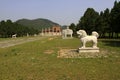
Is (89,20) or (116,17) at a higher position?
(89,20)

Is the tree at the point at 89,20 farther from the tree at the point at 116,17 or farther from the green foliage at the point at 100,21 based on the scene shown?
the tree at the point at 116,17

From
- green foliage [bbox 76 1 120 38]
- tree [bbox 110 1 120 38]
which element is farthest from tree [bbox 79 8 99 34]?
tree [bbox 110 1 120 38]

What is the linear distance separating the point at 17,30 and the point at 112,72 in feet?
344

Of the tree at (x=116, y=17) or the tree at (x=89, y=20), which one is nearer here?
the tree at (x=116, y=17)

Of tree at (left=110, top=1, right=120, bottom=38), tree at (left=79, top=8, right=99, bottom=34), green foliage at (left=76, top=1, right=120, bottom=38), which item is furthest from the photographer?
tree at (left=79, top=8, right=99, bottom=34)

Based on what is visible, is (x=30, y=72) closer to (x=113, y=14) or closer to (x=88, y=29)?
(x=113, y=14)

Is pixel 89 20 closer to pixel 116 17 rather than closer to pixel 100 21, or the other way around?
pixel 100 21

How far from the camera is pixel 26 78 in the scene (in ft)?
33.4

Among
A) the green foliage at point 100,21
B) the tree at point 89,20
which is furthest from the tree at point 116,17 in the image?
the tree at point 89,20

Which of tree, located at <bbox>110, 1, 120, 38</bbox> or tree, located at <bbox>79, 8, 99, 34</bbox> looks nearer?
tree, located at <bbox>110, 1, 120, 38</bbox>

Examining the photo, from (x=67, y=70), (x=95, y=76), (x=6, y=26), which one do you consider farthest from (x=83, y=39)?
(x=6, y=26)

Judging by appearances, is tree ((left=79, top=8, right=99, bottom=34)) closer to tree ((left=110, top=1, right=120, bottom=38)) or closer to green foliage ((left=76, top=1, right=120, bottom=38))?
green foliage ((left=76, top=1, right=120, bottom=38))

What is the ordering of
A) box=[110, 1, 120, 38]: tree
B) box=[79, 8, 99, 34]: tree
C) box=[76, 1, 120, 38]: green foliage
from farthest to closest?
1. box=[79, 8, 99, 34]: tree
2. box=[76, 1, 120, 38]: green foliage
3. box=[110, 1, 120, 38]: tree

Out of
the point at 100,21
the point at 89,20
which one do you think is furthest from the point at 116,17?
the point at 89,20
